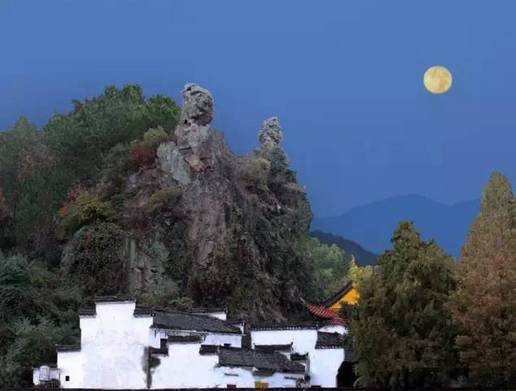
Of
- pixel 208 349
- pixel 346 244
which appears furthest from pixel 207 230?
pixel 346 244

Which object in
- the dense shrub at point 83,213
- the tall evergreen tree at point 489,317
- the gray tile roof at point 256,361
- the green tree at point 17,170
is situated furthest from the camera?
the green tree at point 17,170

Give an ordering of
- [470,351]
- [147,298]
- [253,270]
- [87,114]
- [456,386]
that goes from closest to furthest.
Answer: [470,351] < [456,386] < [147,298] < [253,270] < [87,114]

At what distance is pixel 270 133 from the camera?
61094mm

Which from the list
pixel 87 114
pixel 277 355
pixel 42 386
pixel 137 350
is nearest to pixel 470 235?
pixel 277 355

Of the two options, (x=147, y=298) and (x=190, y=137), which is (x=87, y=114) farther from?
(x=147, y=298)

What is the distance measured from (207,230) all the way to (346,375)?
10515 millimetres

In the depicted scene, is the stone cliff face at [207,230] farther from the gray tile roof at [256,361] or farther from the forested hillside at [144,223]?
the gray tile roof at [256,361]

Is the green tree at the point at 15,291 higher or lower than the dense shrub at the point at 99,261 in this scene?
lower

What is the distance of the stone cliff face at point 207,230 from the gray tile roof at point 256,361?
7712 mm

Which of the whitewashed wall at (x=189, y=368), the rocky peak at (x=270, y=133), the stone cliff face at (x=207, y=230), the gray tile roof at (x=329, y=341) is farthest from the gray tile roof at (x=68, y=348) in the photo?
the rocky peak at (x=270, y=133)

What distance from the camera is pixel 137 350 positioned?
1377 inches

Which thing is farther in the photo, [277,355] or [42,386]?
[277,355]

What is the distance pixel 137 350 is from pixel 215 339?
3.44 meters

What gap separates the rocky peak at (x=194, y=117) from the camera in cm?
4788
